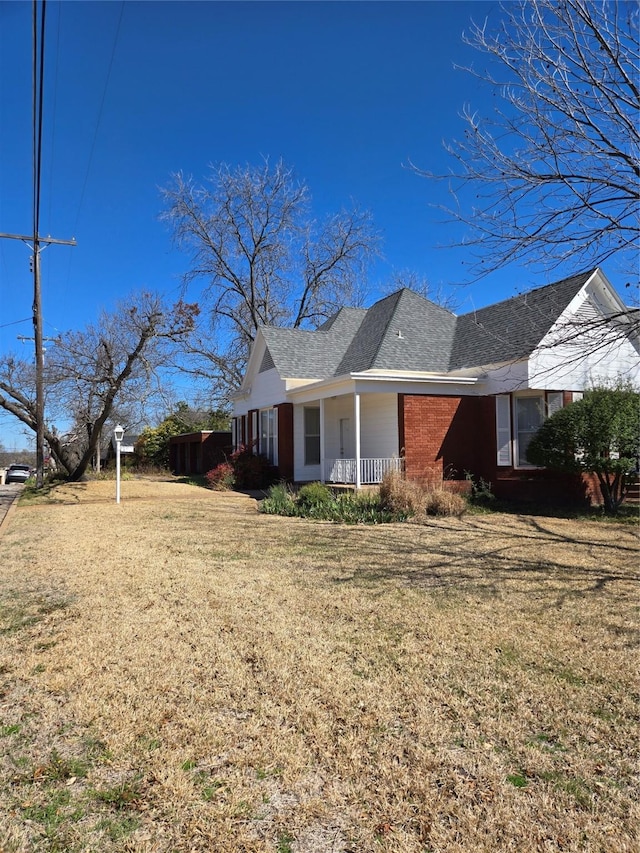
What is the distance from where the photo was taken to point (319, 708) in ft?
11.9

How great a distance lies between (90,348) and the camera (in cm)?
2520

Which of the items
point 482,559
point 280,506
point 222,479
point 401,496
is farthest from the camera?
point 222,479

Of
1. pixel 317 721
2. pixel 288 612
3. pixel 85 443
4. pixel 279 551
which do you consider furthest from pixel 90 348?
pixel 317 721

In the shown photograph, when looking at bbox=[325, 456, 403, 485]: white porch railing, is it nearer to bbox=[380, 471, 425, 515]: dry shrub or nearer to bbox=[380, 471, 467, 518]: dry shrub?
bbox=[380, 471, 467, 518]: dry shrub

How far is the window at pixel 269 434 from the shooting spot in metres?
21.0

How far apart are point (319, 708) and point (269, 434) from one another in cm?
1829

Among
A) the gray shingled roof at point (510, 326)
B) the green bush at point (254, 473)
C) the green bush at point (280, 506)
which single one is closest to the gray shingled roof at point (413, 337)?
the gray shingled roof at point (510, 326)

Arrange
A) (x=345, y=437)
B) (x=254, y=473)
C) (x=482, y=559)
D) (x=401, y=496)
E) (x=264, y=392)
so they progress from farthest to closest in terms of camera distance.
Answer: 1. (x=264, y=392)
2. (x=254, y=473)
3. (x=345, y=437)
4. (x=401, y=496)
5. (x=482, y=559)

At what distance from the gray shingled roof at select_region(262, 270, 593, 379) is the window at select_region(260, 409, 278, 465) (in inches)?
92.8

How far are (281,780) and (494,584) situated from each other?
4.33 meters

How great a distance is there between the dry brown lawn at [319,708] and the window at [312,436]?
12.3m

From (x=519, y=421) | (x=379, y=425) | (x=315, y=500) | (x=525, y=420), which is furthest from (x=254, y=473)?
(x=525, y=420)

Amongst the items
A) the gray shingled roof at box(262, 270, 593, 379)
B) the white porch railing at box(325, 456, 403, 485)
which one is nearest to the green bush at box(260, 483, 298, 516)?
the white porch railing at box(325, 456, 403, 485)

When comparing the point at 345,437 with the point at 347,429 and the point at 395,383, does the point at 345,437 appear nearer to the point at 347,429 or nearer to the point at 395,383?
the point at 347,429
